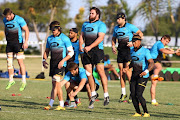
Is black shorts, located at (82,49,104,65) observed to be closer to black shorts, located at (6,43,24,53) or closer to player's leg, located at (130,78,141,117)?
player's leg, located at (130,78,141,117)

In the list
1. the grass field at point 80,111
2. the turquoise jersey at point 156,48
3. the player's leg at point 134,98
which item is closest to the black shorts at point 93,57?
the grass field at point 80,111

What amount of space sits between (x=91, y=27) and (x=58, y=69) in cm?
130

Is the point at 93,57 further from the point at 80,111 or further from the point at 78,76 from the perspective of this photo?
the point at 80,111

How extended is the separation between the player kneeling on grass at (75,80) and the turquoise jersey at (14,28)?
1922mm

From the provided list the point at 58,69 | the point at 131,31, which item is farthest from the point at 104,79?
the point at 131,31

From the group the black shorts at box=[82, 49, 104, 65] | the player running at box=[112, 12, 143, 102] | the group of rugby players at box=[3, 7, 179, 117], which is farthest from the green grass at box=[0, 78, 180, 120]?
the player running at box=[112, 12, 143, 102]

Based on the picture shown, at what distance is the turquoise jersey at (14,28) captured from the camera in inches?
488

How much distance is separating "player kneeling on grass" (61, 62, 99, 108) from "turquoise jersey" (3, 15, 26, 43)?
192cm

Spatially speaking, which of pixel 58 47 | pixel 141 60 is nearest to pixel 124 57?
pixel 58 47

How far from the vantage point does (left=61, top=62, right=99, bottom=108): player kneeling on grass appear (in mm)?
11289

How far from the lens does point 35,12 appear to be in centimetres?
4962

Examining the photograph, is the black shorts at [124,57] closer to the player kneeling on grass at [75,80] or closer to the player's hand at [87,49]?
the player kneeling on grass at [75,80]

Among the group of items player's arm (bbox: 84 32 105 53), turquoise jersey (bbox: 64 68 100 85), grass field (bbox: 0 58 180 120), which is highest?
player's arm (bbox: 84 32 105 53)

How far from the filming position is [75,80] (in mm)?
11773
